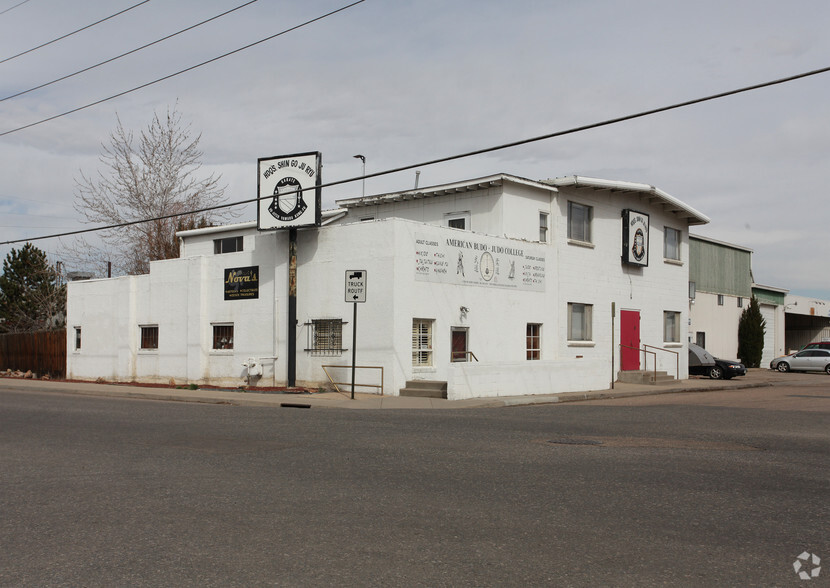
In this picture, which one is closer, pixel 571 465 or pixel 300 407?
pixel 571 465

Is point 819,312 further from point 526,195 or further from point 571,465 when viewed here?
point 571,465

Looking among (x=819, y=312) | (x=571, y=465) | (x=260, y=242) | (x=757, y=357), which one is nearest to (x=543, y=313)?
(x=260, y=242)

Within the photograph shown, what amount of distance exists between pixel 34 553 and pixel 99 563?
0.65 metres

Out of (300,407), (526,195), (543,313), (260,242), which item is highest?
(526,195)

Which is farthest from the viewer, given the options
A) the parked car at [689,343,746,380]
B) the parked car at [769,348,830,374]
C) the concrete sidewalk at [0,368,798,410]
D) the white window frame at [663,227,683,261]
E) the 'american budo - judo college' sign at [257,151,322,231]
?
the parked car at [769,348,830,374]

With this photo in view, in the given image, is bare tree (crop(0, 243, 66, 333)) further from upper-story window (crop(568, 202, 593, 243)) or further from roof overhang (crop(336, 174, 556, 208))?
upper-story window (crop(568, 202, 593, 243))

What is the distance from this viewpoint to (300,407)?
744 inches

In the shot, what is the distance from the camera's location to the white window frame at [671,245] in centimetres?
3359

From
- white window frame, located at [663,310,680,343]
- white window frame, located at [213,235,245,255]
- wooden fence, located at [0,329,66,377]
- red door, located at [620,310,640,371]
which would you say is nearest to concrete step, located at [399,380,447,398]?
red door, located at [620,310,640,371]

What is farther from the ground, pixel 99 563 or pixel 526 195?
pixel 526 195

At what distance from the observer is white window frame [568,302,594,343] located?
28281 mm

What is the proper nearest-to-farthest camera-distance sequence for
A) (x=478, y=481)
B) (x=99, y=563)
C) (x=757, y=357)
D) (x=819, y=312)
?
(x=99, y=563)
(x=478, y=481)
(x=757, y=357)
(x=819, y=312)

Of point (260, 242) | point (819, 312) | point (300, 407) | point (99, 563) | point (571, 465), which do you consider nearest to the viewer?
point (99, 563)

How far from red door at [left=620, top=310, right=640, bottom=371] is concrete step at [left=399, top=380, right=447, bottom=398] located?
11.6 meters
